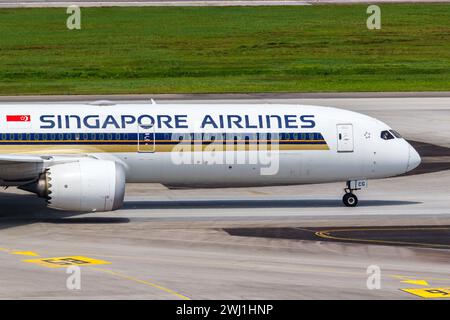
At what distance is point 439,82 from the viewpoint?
92312 mm

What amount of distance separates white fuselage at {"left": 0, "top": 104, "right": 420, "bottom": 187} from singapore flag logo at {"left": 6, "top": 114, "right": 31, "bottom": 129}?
0.04 m

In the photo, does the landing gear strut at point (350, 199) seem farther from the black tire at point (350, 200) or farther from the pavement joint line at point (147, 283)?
the pavement joint line at point (147, 283)

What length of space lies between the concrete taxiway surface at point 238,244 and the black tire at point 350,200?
40 centimetres

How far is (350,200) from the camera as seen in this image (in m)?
46.8

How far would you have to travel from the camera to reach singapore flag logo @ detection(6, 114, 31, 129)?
43.2 m

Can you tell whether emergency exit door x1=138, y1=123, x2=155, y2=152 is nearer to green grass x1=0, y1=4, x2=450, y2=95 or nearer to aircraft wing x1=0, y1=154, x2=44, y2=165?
aircraft wing x1=0, y1=154, x2=44, y2=165

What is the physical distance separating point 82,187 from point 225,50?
227 ft

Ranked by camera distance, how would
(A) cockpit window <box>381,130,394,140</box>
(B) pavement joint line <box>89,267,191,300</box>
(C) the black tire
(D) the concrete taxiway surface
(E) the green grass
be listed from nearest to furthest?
(B) pavement joint line <box>89,267,191,300</box> → (D) the concrete taxiway surface → (A) cockpit window <box>381,130,394,140</box> → (C) the black tire → (E) the green grass

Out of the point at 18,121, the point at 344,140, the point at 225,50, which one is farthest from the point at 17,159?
the point at 225,50

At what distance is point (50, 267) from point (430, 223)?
52.7 feet

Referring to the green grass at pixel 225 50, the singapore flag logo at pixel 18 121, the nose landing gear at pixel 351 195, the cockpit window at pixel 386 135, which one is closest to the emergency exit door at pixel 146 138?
the singapore flag logo at pixel 18 121

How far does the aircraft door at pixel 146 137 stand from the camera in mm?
44000

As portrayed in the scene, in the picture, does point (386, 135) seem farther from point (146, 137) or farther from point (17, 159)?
point (17, 159)

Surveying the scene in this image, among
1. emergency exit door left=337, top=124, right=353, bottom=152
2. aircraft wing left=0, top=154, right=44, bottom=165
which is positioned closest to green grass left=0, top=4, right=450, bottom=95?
emergency exit door left=337, top=124, right=353, bottom=152
